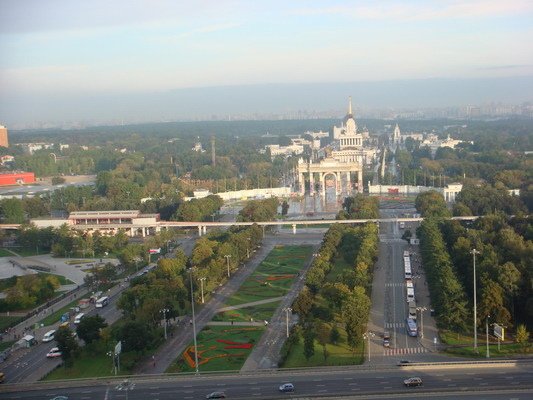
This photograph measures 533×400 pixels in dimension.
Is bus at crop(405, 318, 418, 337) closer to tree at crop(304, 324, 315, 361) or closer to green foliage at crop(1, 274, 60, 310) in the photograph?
tree at crop(304, 324, 315, 361)

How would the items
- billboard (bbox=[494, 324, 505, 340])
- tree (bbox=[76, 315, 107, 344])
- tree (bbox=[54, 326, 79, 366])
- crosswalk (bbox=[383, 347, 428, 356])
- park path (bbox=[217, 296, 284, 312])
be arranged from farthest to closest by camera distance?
park path (bbox=[217, 296, 284, 312]) → tree (bbox=[76, 315, 107, 344]) → crosswalk (bbox=[383, 347, 428, 356]) → tree (bbox=[54, 326, 79, 366]) → billboard (bbox=[494, 324, 505, 340])

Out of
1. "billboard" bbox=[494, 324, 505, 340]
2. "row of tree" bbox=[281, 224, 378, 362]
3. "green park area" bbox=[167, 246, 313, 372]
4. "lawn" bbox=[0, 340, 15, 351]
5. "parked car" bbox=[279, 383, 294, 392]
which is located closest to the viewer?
"parked car" bbox=[279, 383, 294, 392]

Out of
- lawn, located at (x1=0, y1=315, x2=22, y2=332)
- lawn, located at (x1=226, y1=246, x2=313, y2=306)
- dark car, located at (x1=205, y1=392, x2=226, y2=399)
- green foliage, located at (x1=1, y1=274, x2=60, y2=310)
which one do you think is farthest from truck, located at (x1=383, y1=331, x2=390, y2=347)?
green foliage, located at (x1=1, y1=274, x2=60, y2=310)

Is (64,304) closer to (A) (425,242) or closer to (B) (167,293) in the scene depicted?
(B) (167,293)

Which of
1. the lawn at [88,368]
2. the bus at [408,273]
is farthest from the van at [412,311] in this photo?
the lawn at [88,368]

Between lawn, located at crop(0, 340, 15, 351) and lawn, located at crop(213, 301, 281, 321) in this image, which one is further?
lawn, located at crop(213, 301, 281, 321)

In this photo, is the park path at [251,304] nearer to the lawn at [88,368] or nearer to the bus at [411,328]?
the lawn at [88,368]

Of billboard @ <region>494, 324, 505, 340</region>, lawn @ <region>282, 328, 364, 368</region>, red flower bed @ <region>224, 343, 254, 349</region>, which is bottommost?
red flower bed @ <region>224, 343, 254, 349</region>

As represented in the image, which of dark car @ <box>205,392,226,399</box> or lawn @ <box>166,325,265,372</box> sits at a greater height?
dark car @ <box>205,392,226,399</box>

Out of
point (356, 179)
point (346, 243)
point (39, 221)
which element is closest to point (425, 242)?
point (346, 243)
